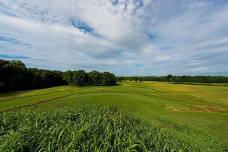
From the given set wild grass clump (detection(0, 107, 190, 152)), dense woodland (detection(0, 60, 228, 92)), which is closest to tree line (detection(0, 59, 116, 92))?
dense woodland (detection(0, 60, 228, 92))

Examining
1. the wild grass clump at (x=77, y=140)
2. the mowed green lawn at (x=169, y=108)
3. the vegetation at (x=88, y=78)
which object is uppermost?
the vegetation at (x=88, y=78)

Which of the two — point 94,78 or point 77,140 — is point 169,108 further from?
point 94,78

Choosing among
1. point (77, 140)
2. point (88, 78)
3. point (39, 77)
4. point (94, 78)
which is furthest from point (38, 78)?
point (77, 140)

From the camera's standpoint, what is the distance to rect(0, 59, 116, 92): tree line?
63844 mm

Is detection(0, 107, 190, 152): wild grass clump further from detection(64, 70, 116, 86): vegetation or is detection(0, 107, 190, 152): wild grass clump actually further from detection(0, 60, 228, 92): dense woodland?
detection(64, 70, 116, 86): vegetation

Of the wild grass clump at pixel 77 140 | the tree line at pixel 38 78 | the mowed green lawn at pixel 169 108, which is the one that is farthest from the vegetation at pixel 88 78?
the wild grass clump at pixel 77 140

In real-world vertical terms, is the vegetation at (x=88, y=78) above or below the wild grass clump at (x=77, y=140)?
above

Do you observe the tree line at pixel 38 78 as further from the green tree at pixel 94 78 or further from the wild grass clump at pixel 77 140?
the wild grass clump at pixel 77 140

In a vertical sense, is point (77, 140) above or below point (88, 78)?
below

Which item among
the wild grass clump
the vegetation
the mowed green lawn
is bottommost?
the mowed green lawn

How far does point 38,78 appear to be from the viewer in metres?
75.1

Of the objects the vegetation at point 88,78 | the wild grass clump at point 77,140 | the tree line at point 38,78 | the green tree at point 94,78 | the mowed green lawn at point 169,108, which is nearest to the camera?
the wild grass clump at point 77,140

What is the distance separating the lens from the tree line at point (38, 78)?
63.8 meters

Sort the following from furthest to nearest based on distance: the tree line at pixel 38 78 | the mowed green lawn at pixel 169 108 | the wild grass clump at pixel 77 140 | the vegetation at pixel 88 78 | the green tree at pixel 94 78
Result: the green tree at pixel 94 78 < the vegetation at pixel 88 78 < the tree line at pixel 38 78 < the mowed green lawn at pixel 169 108 < the wild grass clump at pixel 77 140
